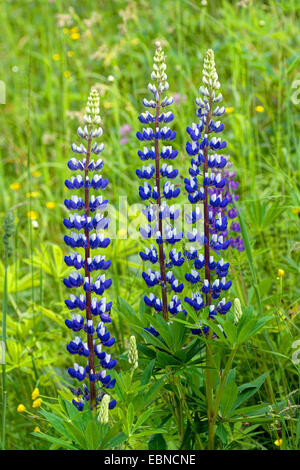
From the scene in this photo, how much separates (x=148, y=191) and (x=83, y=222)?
21 centimetres

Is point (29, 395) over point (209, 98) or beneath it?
beneath

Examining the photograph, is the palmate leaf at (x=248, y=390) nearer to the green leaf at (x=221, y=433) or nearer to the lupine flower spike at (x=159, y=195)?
the green leaf at (x=221, y=433)

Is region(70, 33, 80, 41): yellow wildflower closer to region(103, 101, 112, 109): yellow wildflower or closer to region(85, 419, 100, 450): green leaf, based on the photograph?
region(103, 101, 112, 109): yellow wildflower

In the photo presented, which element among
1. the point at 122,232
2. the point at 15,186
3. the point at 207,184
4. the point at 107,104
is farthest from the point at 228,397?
the point at 107,104

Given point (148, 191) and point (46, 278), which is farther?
point (46, 278)

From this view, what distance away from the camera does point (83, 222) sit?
1.66 meters

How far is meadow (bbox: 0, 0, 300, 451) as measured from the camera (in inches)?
66.9

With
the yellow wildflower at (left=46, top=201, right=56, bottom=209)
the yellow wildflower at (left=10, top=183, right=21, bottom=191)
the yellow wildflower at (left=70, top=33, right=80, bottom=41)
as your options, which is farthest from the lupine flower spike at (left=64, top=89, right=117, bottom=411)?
the yellow wildflower at (left=70, top=33, right=80, bottom=41)

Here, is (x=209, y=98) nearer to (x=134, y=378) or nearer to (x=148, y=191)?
(x=148, y=191)

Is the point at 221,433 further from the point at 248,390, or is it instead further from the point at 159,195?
the point at 159,195

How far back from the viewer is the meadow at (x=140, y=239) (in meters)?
1.70

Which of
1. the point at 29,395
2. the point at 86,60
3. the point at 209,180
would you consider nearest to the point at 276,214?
the point at 209,180
